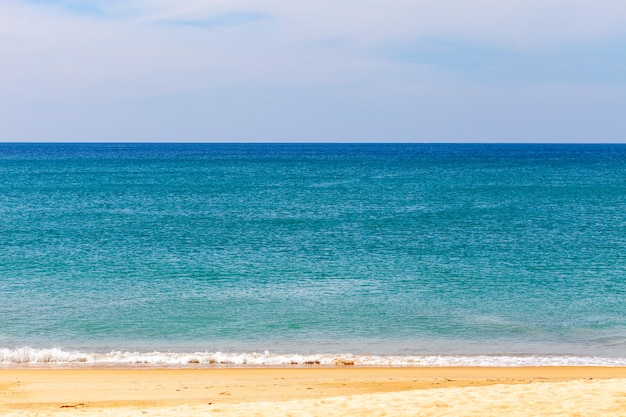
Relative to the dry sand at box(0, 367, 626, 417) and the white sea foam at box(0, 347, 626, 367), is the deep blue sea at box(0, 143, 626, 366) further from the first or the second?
the dry sand at box(0, 367, 626, 417)

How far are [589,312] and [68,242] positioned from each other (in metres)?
26.9

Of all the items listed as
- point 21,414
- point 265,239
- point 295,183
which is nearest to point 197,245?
point 265,239

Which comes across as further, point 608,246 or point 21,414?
point 608,246

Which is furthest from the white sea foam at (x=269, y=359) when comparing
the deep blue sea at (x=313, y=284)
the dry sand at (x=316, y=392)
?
the dry sand at (x=316, y=392)

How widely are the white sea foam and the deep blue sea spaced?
7 cm

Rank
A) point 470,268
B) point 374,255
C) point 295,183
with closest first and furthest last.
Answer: point 470,268, point 374,255, point 295,183

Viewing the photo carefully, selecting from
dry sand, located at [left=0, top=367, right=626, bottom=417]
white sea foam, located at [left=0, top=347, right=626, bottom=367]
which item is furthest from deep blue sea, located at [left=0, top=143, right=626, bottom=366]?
dry sand, located at [left=0, top=367, right=626, bottom=417]

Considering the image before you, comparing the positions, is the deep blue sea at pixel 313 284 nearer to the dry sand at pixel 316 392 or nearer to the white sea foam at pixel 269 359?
the white sea foam at pixel 269 359

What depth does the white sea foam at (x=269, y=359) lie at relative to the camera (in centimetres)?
1945

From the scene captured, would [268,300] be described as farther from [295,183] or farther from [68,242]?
[295,183]

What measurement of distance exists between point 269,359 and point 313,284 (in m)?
8.91

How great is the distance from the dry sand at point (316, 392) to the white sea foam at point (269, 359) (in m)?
0.88

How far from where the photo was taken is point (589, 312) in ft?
79.7

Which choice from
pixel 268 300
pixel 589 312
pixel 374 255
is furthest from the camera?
pixel 374 255
